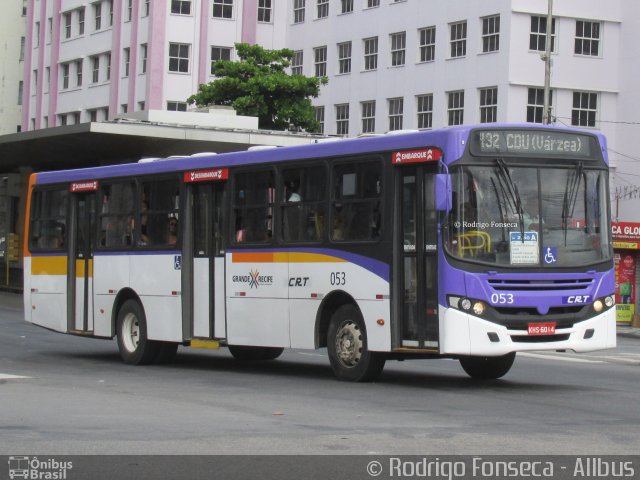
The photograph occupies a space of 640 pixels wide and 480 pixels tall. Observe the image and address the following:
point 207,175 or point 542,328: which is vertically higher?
point 207,175

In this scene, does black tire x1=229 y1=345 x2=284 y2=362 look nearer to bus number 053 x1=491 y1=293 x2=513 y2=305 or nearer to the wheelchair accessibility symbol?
bus number 053 x1=491 y1=293 x2=513 y2=305

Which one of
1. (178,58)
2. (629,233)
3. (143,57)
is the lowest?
(629,233)

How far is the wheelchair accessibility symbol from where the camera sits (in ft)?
51.6

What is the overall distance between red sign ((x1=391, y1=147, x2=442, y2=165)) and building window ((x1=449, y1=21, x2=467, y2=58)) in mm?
48196

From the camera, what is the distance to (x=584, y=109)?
62.8m

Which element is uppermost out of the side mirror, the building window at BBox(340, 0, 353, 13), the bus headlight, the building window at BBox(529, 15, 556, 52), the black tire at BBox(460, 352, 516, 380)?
the building window at BBox(340, 0, 353, 13)

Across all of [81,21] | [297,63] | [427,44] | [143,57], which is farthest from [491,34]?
[81,21]

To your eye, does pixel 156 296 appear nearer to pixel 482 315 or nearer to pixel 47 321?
pixel 47 321

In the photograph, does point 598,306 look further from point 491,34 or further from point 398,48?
point 398,48

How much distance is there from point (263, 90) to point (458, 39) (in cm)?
945

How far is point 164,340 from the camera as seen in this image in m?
20.2

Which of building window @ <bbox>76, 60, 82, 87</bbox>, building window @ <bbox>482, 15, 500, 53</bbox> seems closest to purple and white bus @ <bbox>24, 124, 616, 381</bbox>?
building window @ <bbox>482, 15, 500, 53</bbox>
